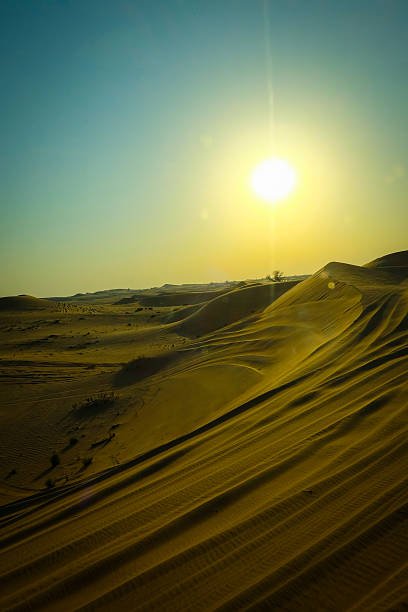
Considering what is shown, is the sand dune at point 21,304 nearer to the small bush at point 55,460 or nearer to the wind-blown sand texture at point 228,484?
the wind-blown sand texture at point 228,484

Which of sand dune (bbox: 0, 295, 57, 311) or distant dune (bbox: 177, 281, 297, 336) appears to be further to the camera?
sand dune (bbox: 0, 295, 57, 311)

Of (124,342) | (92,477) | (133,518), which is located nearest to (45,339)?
(124,342)

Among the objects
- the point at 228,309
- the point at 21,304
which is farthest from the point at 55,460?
the point at 21,304

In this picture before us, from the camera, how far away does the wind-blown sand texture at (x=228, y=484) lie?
2785mm

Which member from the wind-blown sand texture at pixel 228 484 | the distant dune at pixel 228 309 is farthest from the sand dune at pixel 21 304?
the wind-blown sand texture at pixel 228 484

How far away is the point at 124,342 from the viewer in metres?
25.0

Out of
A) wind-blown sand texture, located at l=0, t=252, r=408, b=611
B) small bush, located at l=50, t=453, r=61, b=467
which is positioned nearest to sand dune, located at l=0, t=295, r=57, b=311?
wind-blown sand texture, located at l=0, t=252, r=408, b=611

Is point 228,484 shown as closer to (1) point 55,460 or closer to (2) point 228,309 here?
(1) point 55,460

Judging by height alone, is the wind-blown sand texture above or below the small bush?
above

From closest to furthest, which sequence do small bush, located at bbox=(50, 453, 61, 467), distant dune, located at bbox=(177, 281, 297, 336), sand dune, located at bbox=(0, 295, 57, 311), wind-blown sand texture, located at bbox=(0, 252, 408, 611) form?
wind-blown sand texture, located at bbox=(0, 252, 408, 611) < small bush, located at bbox=(50, 453, 61, 467) < distant dune, located at bbox=(177, 281, 297, 336) < sand dune, located at bbox=(0, 295, 57, 311)

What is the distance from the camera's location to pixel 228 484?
4203mm

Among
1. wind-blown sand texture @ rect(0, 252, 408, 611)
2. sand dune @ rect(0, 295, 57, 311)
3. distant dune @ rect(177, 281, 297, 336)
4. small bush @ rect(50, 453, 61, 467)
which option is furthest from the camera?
sand dune @ rect(0, 295, 57, 311)

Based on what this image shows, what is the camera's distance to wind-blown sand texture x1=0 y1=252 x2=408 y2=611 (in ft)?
9.14

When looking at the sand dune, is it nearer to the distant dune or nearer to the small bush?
the distant dune
